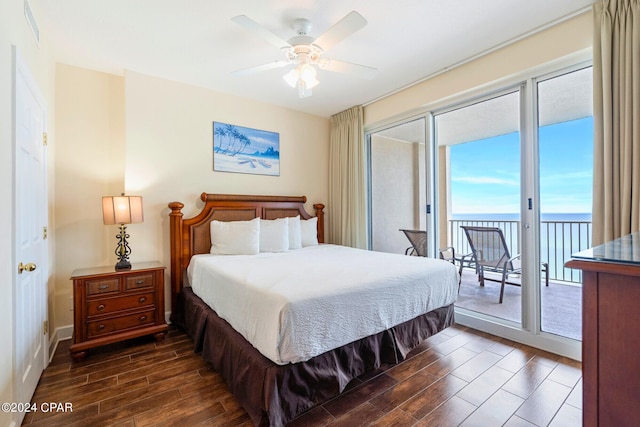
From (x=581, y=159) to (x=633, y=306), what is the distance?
2.28 metres

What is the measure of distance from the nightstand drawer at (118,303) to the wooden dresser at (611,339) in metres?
3.05

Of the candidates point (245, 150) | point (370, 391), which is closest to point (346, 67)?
point (245, 150)

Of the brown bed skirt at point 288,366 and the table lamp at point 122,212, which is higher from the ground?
the table lamp at point 122,212

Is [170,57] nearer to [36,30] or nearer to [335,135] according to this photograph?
[36,30]

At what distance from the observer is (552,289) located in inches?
135

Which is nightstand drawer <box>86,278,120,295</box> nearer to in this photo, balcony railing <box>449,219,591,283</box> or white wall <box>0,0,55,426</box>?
white wall <box>0,0,55,426</box>

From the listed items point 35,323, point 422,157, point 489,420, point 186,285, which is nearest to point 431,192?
point 422,157

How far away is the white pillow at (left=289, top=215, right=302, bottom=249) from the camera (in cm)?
360

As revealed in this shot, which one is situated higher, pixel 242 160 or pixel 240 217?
pixel 242 160

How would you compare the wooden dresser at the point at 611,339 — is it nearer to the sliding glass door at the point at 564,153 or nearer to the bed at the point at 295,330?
the bed at the point at 295,330

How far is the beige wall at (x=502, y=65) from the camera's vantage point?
2.24m

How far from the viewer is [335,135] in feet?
14.8

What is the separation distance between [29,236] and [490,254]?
4358 mm

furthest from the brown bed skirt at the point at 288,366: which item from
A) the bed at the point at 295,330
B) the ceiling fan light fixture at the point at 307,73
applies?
the ceiling fan light fixture at the point at 307,73
